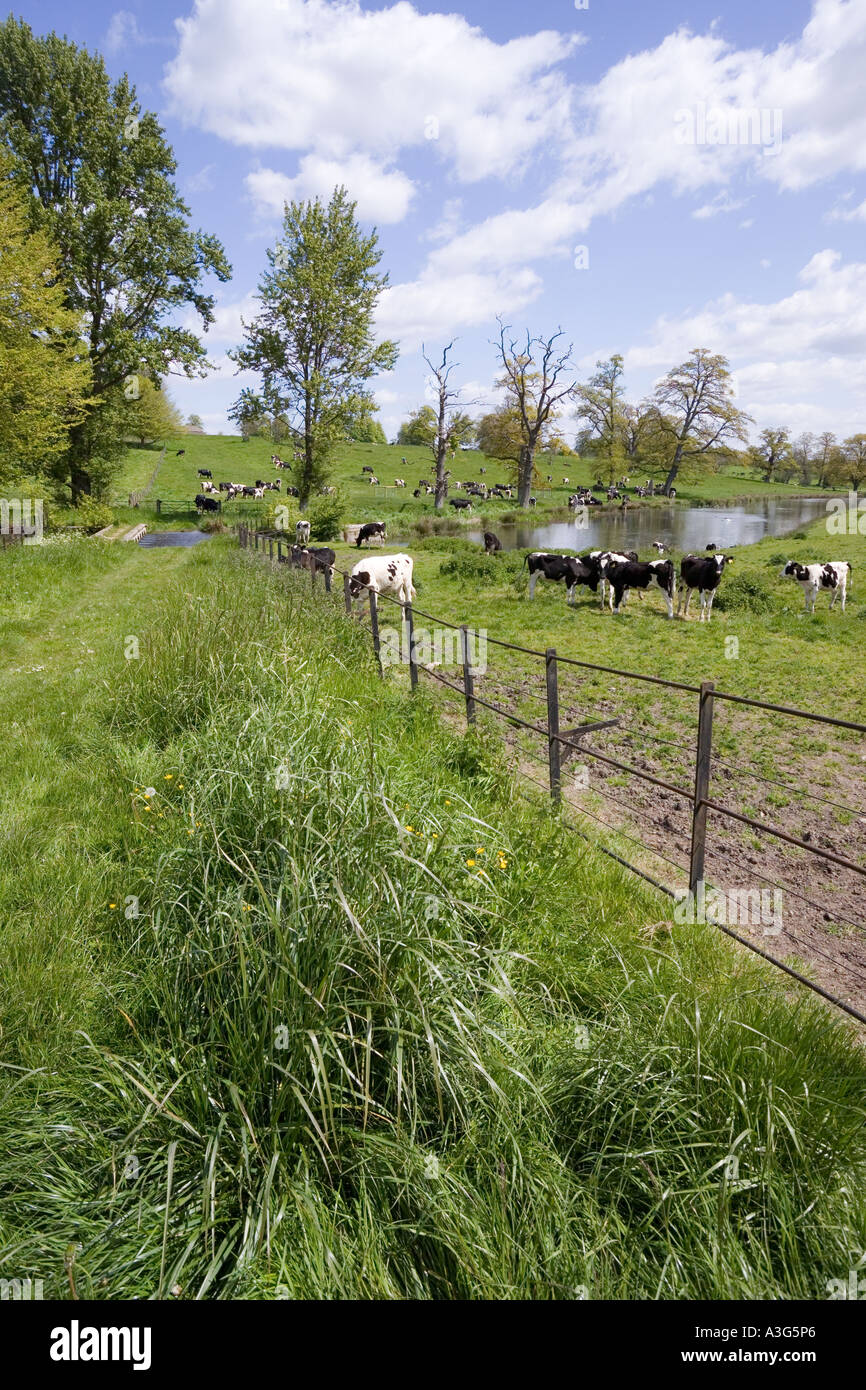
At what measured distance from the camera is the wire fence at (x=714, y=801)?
4.00 m

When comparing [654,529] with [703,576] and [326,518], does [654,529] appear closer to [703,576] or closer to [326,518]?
[326,518]

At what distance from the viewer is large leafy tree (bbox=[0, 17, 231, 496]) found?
2697cm

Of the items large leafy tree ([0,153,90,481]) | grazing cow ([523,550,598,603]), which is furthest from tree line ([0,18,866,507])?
grazing cow ([523,550,598,603])

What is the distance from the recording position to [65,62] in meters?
26.7

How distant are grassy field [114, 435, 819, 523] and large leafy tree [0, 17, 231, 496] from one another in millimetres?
9133

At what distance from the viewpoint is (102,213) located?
2756 cm

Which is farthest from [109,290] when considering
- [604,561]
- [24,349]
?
[604,561]

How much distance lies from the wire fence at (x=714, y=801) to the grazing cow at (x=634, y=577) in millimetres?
5810

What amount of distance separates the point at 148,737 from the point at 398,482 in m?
58.6

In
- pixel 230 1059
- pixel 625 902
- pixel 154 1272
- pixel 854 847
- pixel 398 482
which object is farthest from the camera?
pixel 398 482

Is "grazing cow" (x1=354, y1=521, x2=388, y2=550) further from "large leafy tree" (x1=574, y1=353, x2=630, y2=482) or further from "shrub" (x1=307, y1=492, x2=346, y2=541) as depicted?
"large leafy tree" (x1=574, y1=353, x2=630, y2=482)

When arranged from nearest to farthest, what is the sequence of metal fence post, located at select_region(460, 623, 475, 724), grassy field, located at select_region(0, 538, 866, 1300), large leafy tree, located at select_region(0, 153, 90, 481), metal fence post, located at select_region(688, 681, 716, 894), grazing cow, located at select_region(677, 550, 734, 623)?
1. grassy field, located at select_region(0, 538, 866, 1300)
2. metal fence post, located at select_region(688, 681, 716, 894)
3. metal fence post, located at select_region(460, 623, 475, 724)
4. grazing cow, located at select_region(677, 550, 734, 623)
5. large leafy tree, located at select_region(0, 153, 90, 481)
